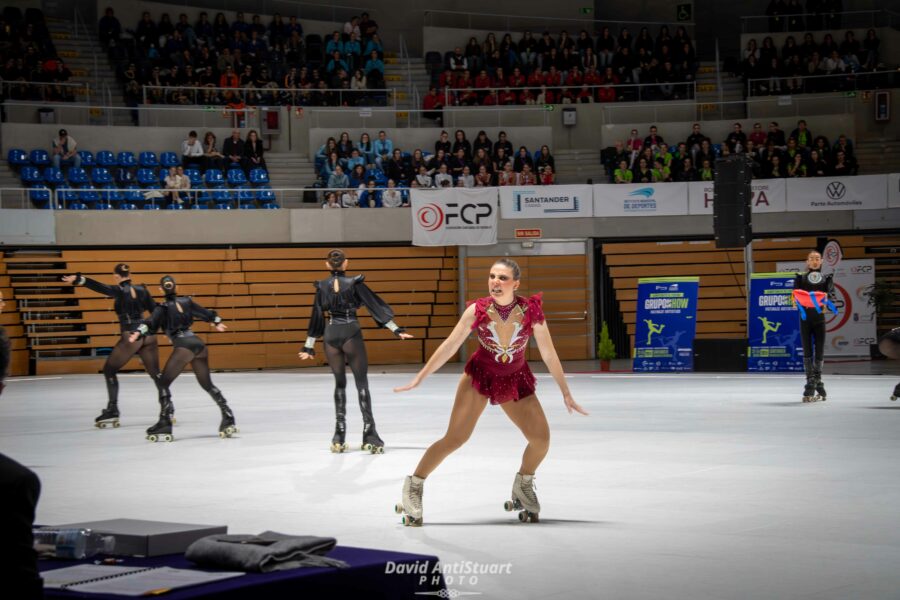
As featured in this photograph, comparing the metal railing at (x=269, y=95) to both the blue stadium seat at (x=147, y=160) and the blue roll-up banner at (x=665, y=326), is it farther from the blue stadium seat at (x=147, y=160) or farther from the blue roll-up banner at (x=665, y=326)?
the blue roll-up banner at (x=665, y=326)

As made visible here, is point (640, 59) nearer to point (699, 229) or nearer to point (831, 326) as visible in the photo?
point (699, 229)

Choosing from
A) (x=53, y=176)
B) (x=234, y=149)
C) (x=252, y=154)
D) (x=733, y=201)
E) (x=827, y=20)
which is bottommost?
(x=733, y=201)

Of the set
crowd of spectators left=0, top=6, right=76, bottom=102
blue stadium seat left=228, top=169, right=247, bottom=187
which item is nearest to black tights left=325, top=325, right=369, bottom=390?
blue stadium seat left=228, top=169, right=247, bottom=187

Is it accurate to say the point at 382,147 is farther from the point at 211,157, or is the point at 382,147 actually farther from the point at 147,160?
the point at 147,160

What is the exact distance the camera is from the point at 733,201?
24250mm

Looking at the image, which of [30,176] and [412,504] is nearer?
[412,504]

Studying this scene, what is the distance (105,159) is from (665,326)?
15.4m

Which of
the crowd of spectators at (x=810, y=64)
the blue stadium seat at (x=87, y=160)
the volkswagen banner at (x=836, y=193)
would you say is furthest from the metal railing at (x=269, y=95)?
the volkswagen banner at (x=836, y=193)

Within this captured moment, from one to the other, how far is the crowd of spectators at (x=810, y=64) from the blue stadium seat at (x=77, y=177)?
18.7 metres

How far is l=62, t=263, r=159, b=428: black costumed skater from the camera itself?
16.2 meters

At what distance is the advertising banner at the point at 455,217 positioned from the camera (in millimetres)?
30078

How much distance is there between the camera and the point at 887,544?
23.3ft

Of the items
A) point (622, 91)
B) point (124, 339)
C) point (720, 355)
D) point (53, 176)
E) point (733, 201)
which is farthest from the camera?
point (622, 91)

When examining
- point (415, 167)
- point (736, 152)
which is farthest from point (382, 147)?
point (736, 152)
